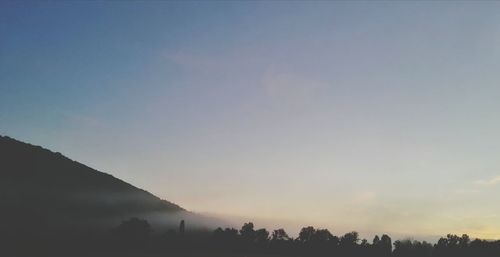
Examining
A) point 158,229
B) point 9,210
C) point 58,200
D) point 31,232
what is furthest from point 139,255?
point 158,229

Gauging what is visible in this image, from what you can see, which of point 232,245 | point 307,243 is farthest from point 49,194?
point 307,243

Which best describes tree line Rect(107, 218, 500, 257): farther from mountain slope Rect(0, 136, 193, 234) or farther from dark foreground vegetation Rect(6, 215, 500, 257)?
mountain slope Rect(0, 136, 193, 234)

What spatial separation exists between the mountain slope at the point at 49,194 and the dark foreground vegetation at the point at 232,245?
20.2 meters

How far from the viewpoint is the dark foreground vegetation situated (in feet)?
324

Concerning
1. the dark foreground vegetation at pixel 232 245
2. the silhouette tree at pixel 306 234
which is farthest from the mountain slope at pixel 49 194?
the silhouette tree at pixel 306 234

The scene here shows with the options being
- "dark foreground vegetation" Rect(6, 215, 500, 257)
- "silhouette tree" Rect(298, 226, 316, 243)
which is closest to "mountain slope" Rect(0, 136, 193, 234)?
"dark foreground vegetation" Rect(6, 215, 500, 257)

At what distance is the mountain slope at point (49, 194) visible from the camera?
137875 mm

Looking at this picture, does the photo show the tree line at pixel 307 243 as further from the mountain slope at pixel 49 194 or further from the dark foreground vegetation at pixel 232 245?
the mountain slope at pixel 49 194

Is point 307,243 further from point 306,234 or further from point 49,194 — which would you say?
point 49,194

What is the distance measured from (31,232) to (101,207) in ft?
181

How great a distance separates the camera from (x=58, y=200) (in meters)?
159

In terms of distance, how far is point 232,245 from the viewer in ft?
482

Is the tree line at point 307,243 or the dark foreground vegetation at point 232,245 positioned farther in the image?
the tree line at point 307,243

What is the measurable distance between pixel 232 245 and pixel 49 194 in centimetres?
6437
